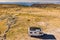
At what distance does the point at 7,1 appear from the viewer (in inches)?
138

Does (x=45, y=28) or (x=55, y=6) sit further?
(x=55, y=6)

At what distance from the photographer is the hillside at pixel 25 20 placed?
2672 mm

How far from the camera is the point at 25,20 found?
320cm

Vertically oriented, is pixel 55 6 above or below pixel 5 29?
Result: above

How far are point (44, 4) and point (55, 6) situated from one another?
1.11 feet

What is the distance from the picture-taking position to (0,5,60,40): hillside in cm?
267

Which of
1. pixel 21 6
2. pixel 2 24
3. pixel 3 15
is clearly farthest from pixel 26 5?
pixel 2 24

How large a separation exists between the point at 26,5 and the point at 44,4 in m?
0.50

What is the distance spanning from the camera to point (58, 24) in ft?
10.1

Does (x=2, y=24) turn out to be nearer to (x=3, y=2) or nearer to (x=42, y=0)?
(x=3, y=2)

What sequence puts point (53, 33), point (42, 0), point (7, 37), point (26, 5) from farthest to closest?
1. point (26, 5)
2. point (42, 0)
3. point (53, 33)
4. point (7, 37)

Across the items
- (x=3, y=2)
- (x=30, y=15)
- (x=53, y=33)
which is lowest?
(x=53, y=33)

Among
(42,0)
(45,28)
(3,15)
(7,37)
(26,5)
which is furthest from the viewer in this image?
(26,5)

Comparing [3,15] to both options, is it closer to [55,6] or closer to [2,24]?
[2,24]
